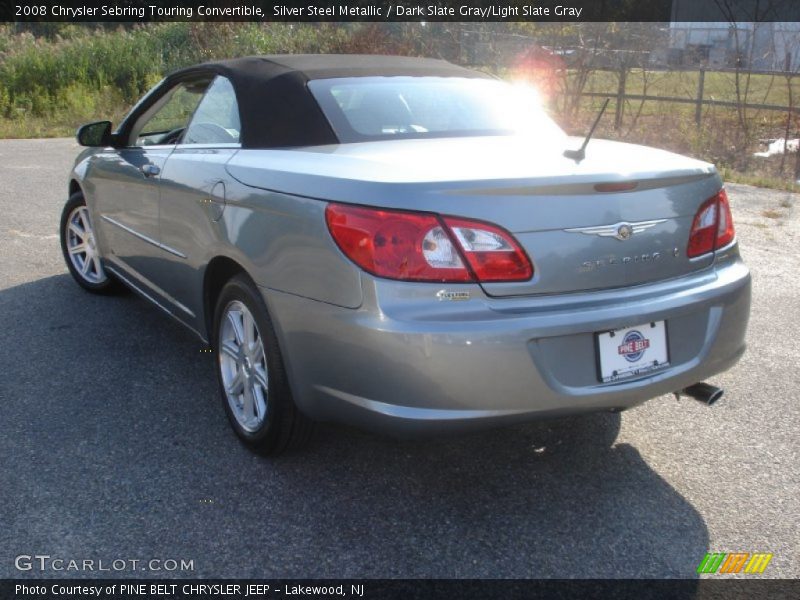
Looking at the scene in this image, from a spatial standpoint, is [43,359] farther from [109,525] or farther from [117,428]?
[109,525]

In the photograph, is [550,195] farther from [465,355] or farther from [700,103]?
[700,103]

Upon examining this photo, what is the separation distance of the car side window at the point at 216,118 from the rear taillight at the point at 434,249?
1228 millimetres

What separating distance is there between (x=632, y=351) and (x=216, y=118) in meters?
2.18

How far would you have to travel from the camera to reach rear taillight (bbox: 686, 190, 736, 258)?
2877mm

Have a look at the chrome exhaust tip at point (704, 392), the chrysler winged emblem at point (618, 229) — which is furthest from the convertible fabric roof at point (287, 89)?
the chrome exhaust tip at point (704, 392)

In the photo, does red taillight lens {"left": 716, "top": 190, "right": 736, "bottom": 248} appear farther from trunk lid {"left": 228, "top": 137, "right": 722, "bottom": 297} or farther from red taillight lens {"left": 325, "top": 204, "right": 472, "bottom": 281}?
red taillight lens {"left": 325, "top": 204, "right": 472, "bottom": 281}

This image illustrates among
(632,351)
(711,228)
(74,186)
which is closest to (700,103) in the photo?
(74,186)

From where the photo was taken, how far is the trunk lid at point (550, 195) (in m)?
2.49

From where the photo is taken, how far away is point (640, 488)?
2938mm

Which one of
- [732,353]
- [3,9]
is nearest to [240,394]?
[732,353]

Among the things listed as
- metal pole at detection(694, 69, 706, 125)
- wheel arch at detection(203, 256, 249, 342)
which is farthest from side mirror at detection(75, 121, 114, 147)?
metal pole at detection(694, 69, 706, 125)

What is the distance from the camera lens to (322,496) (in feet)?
9.43

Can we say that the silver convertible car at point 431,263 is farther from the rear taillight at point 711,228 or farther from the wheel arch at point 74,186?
the wheel arch at point 74,186

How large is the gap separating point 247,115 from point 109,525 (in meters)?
1.72
